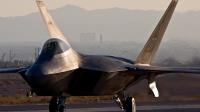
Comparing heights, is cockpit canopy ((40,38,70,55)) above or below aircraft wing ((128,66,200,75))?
above

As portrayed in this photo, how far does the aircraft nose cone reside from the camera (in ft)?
52.0

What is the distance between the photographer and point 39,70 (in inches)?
626

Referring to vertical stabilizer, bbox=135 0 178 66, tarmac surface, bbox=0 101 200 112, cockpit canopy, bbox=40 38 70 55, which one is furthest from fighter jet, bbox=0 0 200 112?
tarmac surface, bbox=0 101 200 112

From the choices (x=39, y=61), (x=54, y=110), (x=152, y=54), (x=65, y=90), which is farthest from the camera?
(x=152, y=54)

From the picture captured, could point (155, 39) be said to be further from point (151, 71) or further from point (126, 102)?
point (126, 102)

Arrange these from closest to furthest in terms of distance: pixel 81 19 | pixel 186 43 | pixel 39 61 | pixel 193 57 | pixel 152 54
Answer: pixel 39 61
pixel 152 54
pixel 193 57
pixel 186 43
pixel 81 19

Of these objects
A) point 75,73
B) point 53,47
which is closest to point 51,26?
point 75,73

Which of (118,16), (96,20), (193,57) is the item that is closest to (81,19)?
(96,20)

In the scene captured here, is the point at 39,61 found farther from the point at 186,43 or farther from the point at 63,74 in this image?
the point at 186,43

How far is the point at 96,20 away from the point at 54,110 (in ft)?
185

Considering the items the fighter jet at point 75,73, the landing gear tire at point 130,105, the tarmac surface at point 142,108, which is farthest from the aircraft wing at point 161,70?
the tarmac surface at point 142,108

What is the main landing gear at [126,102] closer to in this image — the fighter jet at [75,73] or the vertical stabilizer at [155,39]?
the fighter jet at [75,73]

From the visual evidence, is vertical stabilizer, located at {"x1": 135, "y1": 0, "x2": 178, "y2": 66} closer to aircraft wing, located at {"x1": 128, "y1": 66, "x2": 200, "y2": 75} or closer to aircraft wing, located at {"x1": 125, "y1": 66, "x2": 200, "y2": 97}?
aircraft wing, located at {"x1": 125, "y1": 66, "x2": 200, "y2": 97}

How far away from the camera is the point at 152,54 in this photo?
21.7 m
